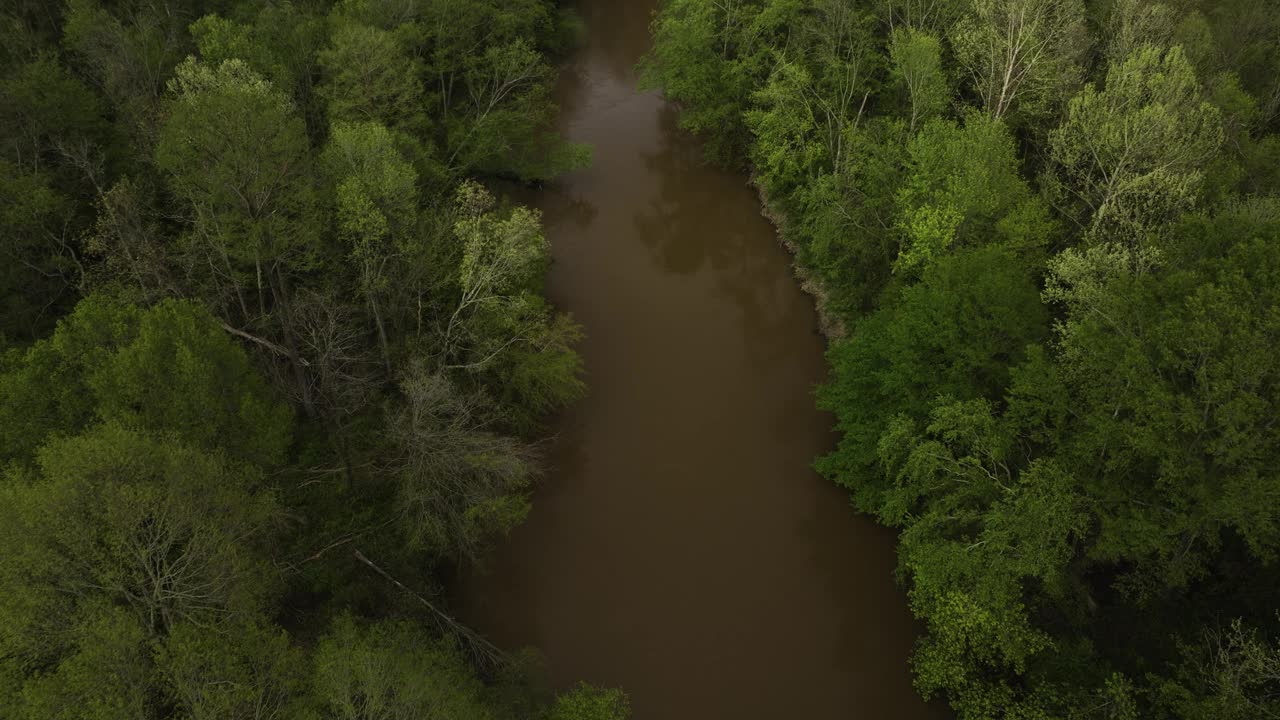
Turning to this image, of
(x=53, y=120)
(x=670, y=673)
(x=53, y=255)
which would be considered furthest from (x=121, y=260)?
(x=670, y=673)

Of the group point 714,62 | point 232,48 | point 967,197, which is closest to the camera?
point 967,197

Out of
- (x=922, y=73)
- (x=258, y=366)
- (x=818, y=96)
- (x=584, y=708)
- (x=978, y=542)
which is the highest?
(x=922, y=73)

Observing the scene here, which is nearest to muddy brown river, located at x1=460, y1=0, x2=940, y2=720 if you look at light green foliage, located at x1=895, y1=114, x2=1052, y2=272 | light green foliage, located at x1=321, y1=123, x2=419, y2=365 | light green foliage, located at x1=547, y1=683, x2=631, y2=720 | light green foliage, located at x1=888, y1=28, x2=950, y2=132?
Answer: light green foliage, located at x1=547, y1=683, x2=631, y2=720

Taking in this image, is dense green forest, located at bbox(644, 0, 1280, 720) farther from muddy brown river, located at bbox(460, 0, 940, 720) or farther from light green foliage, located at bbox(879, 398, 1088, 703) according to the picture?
muddy brown river, located at bbox(460, 0, 940, 720)

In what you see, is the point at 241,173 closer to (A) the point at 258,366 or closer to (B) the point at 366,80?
(A) the point at 258,366

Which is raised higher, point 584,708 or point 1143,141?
point 1143,141

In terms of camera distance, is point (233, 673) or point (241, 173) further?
point (241, 173)

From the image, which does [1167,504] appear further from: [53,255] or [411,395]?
[53,255]

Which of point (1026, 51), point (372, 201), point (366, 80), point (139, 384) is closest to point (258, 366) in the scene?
point (372, 201)
